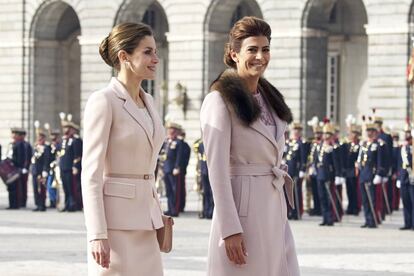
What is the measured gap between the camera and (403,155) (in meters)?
21.9

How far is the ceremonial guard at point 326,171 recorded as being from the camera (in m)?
22.6

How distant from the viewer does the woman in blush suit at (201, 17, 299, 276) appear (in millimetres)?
7086

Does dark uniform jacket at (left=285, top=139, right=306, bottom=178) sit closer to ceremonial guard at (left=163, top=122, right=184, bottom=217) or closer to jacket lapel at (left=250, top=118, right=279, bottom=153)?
ceremonial guard at (left=163, top=122, right=184, bottom=217)

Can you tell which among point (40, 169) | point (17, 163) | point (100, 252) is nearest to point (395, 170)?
point (40, 169)

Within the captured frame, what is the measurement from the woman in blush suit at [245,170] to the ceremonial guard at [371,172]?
48.1 ft

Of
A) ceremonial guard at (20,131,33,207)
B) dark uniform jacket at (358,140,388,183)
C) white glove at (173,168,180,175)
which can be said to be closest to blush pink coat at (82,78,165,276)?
dark uniform jacket at (358,140,388,183)

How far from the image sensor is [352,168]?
24.4 meters

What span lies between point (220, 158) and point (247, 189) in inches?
9.1

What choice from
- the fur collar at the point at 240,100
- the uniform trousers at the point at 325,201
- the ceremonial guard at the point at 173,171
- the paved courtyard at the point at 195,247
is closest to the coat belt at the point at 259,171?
the fur collar at the point at 240,100

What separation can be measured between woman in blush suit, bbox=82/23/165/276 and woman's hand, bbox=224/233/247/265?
0.38 metres

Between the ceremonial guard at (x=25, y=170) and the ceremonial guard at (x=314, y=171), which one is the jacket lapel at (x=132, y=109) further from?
the ceremonial guard at (x=25, y=170)

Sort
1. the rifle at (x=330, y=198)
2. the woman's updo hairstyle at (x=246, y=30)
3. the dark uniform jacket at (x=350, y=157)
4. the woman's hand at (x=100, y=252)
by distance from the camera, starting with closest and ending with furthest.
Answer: the woman's hand at (x=100, y=252)
the woman's updo hairstyle at (x=246, y=30)
the rifle at (x=330, y=198)
the dark uniform jacket at (x=350, y=157)

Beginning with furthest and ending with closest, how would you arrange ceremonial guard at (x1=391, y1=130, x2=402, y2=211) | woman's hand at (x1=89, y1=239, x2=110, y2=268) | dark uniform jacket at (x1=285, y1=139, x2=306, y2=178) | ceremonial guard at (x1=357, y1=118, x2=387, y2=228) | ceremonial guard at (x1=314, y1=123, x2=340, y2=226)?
1. dark uniform jacket at (x1=285, y1=139, x2=306, y2=178)
2. ceremonial guard at (x1=391, y1=130, x2=402, y2=211)
3. ceremonial guard at (x1=314, y1=123, x2=340, y2=226)
4. ceremonial guard at (x1=357, y1=118, x2=387, y2=228)
5. woman's hand at (x1=89, y1=239, x2=110, y2=268)

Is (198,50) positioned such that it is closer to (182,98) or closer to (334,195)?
(182,98)
